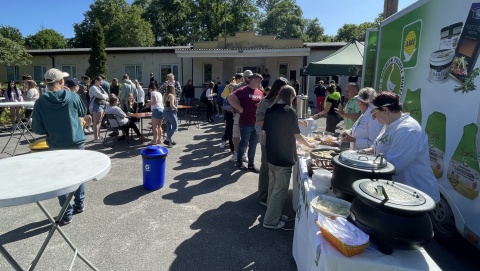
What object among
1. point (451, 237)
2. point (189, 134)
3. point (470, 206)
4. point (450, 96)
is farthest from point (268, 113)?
point (189, 134)

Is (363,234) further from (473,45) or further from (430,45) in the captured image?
(430,45)

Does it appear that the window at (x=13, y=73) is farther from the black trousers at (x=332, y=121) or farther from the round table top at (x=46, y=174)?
the round table top at (x=46, y=174)

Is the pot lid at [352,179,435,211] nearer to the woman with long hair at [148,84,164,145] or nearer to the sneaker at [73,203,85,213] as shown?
the sneaker at [73,203,85,213]

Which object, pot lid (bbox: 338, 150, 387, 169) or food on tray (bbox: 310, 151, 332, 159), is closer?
pot lid (bbox: 338, 150, 387, 169)

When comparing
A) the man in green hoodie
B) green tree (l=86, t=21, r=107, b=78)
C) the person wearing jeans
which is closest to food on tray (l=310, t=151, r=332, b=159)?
the person wearing jeans

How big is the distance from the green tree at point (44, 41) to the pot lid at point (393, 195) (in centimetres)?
6330


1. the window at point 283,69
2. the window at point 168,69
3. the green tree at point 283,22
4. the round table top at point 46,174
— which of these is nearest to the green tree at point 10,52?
the window at point 168,69

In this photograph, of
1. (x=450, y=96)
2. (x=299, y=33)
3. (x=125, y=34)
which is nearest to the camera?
(x=450, y=96)

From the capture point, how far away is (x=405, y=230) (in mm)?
1567

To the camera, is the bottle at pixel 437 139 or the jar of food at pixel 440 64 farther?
the bottle at pixel 437 139

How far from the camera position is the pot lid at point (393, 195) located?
1.59m

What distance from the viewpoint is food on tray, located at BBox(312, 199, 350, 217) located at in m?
2.09

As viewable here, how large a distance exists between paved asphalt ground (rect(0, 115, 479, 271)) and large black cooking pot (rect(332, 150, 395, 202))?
1225 mm

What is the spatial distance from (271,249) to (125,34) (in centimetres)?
3960
